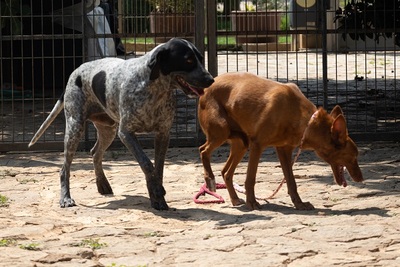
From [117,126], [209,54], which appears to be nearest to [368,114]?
[209,54]

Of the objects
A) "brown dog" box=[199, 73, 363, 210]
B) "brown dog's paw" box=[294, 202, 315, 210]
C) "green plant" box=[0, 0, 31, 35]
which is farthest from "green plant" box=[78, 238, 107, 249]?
"green plant" box=[0, 0, 31, 35]

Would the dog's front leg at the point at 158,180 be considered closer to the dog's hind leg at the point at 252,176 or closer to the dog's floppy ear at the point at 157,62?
the dog's floppy ear at the point at 157,62

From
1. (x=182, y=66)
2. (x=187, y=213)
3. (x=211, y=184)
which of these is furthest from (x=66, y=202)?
(x=182, y=66)

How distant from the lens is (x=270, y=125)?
26.8 ft

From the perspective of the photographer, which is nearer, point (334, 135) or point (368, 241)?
point (368, 241)

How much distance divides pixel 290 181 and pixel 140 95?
1486 millimetres

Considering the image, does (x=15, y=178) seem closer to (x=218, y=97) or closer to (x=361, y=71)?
(x=218, y=97)

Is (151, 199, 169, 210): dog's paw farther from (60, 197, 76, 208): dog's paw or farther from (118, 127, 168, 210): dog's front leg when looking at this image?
(60, 197, 76, 208): dog's paw

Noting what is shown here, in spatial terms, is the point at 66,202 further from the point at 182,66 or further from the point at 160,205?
the point at 182,66

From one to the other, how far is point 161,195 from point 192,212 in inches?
12.3

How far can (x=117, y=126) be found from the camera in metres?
9.31

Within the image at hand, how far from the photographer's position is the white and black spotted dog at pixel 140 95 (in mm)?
8219

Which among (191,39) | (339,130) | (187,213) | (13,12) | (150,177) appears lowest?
(187,213)

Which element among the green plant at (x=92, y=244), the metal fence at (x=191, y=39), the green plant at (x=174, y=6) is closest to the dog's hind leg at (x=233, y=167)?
the green plant at (x=92, y=244)
